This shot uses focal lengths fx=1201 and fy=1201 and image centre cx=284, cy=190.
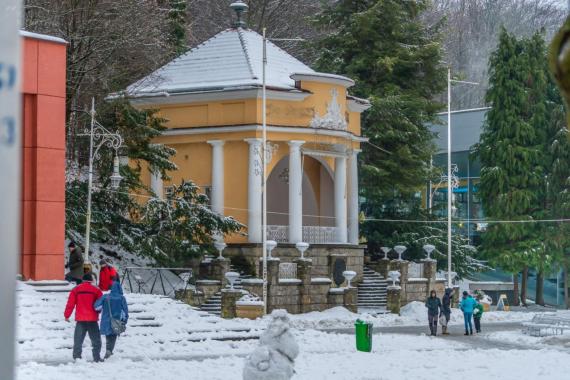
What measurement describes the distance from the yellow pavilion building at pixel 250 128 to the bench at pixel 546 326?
12.3 metres

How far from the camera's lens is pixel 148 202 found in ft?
135

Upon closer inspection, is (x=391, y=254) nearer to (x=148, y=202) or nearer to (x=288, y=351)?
(x=148, y=202)

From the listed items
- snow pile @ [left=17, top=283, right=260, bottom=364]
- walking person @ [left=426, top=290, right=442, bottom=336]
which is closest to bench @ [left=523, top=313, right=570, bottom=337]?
walking person @ [left=426, top=290, right=442, bottom=336]

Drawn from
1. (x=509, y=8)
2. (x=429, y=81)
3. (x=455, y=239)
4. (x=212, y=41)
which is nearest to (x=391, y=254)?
(x=455, y=239)

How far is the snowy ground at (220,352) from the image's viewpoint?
2002cm

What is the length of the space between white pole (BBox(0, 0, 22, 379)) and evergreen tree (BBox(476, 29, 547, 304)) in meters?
53.9

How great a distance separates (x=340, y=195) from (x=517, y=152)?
12.7 metres

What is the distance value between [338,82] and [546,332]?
15260mm

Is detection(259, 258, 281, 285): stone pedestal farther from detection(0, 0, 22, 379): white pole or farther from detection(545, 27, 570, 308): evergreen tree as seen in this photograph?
detection(0, 0, 22, 379): white pole

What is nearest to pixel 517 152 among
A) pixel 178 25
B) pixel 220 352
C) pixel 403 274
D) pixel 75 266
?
pixel 403 274

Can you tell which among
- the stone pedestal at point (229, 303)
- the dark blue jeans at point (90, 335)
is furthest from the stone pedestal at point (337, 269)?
the dark blue jeans at point (90, 335)

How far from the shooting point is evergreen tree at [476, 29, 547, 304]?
5591 centimetres

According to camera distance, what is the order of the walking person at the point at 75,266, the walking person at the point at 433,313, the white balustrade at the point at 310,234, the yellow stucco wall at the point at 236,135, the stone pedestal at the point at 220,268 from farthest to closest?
the white balustrade at the point at 310,234 → the yellow stucco wall at the point at 236,135 → the stone pedestal at the point at 220,268 → the walking person at the point at 433,313 → the walking person at the point at 75,266

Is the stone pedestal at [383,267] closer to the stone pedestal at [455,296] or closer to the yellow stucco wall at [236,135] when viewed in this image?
the stone pedestal at [455,296]
